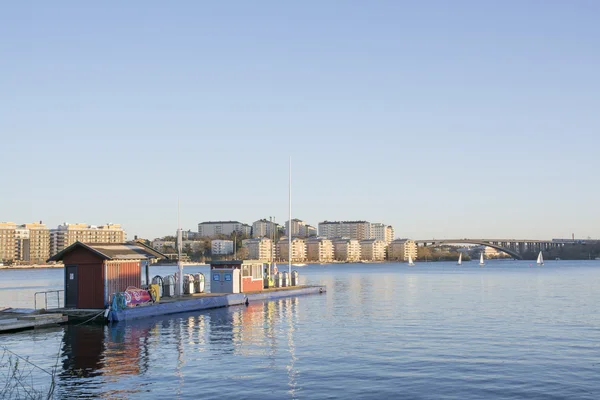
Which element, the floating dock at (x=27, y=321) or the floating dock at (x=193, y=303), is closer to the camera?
the floating dock at (x=27, y=321)

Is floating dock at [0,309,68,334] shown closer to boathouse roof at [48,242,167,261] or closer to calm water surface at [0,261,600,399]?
calm water surface at [0,261,600,399]

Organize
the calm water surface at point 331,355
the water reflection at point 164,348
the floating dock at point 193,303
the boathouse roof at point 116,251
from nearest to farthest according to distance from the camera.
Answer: the calm water surface at point 331,355
the water reflection at point 164,348
the floating dock at point 193,303
the boathouse roof at point 116,251

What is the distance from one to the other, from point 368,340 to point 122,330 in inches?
620

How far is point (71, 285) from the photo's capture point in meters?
48.5

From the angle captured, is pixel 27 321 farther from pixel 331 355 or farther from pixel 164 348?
pixel 331 355

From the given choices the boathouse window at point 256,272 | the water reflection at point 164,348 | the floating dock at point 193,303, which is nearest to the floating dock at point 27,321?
the water reflection at point 164,348

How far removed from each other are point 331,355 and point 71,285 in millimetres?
23710

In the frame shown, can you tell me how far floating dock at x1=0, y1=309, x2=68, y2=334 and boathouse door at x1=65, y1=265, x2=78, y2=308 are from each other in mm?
2437

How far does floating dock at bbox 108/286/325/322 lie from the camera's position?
4672 centimetres

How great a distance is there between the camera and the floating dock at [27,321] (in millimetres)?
42062

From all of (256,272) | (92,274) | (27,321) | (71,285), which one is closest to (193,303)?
(92,274)

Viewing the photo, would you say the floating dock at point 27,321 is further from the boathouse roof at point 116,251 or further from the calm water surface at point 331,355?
the boathouse roof at point 116,251

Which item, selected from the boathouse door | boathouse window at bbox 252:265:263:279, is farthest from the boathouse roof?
boathouse window at bbox 252:265:263:279

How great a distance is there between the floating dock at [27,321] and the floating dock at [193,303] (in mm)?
3424
